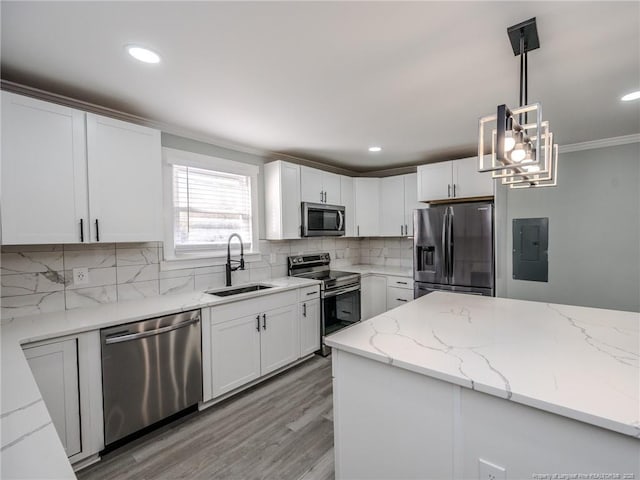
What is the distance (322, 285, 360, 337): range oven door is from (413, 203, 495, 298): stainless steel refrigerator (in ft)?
2.53

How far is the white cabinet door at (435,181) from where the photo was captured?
3.63m

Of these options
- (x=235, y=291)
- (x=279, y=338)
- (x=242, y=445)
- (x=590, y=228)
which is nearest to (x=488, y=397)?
(x=242, y=445)

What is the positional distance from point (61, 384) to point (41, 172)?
1.24 meters

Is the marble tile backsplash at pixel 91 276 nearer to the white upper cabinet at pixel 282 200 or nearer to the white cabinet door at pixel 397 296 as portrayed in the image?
the white upper cabinet at pixel 282 200

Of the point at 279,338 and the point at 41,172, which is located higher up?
the point at 41,172

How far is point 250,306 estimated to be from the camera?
2666 millimetres

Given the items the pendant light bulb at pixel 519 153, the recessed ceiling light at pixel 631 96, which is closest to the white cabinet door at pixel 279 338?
the pendant light bulb at pixel 519 153

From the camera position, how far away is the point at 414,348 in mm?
1345

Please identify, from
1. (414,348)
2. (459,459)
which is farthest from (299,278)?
(459,459)

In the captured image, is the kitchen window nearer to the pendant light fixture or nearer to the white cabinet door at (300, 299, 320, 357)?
the white cabinet door at (300, 299, 320, 357)

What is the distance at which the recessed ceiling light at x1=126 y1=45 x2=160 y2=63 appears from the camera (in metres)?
1.51

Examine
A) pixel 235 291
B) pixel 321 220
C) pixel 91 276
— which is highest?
pixel 321 220

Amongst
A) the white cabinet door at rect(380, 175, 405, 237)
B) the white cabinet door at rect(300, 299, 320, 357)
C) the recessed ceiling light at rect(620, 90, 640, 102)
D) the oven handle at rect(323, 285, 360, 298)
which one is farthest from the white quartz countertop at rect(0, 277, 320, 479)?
the recessed ceiling light at rect(620, 90, 640, 102)

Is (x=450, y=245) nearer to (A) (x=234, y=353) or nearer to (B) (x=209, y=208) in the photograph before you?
(A) (x=234, y=353)
